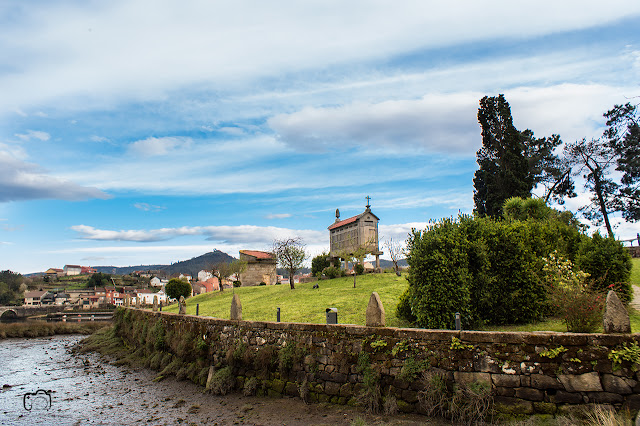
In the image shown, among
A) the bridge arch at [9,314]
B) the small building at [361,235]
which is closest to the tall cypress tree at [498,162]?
the small building at [361,235]

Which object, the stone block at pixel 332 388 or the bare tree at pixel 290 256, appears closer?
the stone block at pixel 332 388

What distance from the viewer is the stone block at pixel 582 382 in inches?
279

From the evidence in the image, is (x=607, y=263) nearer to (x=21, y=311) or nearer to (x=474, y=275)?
(x=474, y=275)

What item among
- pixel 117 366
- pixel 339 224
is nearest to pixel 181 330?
pixel 117 366

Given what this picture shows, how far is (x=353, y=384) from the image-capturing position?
9.72 m

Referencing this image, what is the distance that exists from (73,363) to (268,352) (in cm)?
1595

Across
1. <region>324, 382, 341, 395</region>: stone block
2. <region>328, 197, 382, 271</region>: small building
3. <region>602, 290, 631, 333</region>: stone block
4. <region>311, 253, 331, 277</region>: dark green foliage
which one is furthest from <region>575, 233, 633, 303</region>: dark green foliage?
<region>311, 253, 331, 277</region>: dark green foliage

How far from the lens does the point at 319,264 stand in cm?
3788

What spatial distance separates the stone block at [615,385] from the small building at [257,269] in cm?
3977

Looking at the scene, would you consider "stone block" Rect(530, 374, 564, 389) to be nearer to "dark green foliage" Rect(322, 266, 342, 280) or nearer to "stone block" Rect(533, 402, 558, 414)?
"stone block" Rect(533, 402, 558, 414)

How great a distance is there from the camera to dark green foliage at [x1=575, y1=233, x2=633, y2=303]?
40.1ft

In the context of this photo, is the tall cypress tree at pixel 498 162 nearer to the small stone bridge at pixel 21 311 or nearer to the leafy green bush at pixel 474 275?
the leafy green bush at pixel 474 275

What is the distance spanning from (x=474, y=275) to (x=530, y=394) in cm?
440

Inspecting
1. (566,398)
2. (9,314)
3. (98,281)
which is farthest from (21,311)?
(566,398)
